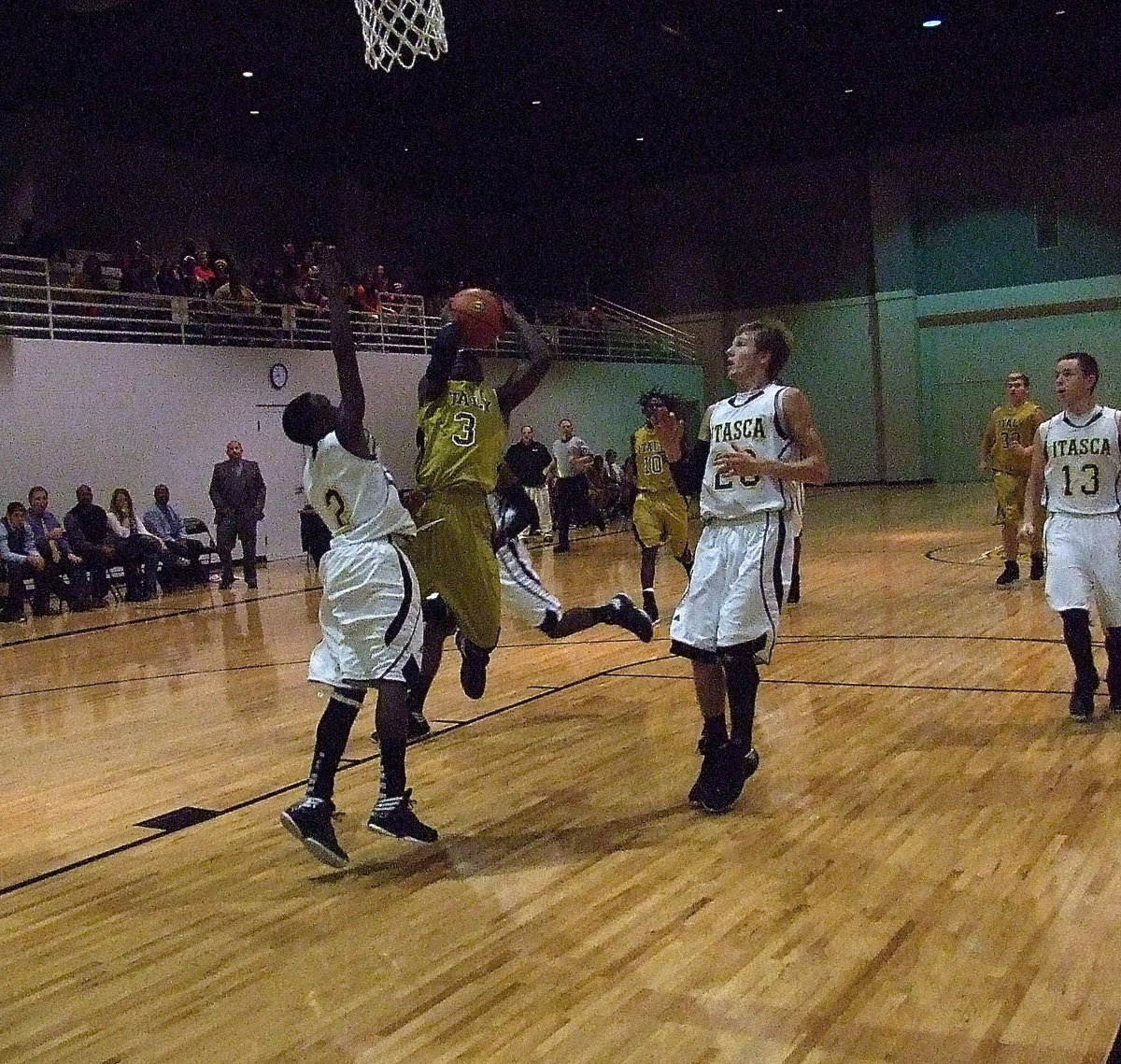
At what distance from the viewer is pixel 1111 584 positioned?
5.43 m

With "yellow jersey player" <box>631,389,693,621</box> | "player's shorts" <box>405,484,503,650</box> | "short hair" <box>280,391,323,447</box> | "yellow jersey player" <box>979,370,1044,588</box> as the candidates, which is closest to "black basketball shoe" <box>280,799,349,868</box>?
"short hair" <box>280,391,323,447</box>

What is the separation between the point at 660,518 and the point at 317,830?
19.8 feet

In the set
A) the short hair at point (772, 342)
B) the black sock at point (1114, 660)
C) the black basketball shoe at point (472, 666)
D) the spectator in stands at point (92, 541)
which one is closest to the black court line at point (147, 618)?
the spectator in stands at point (92, 541)

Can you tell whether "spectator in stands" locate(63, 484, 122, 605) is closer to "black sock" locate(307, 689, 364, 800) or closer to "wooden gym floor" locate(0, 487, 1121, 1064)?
"wooden gym floor" locate(0, 487, 1121, 1064)

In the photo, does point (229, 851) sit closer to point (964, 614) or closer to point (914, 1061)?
point (914, 1061)

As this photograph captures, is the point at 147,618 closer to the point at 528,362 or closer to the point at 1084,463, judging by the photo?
the point at 528,362

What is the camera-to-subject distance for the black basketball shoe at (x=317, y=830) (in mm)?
3912

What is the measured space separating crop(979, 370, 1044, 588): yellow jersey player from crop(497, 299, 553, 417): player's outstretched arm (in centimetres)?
636

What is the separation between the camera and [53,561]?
12180 millimetres

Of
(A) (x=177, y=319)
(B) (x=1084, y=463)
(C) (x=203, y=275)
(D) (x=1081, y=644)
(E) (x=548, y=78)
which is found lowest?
(D) (x=1081, y=644)

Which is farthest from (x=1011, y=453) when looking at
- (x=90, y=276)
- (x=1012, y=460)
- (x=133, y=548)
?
(x=90, y=276)

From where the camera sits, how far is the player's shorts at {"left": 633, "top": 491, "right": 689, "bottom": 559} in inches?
380

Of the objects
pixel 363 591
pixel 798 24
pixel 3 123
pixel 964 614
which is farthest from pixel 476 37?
pixel 363 591

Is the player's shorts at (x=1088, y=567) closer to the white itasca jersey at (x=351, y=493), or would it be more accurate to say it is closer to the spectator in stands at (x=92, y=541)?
the white itasca jersey at (x=351, y=493)
